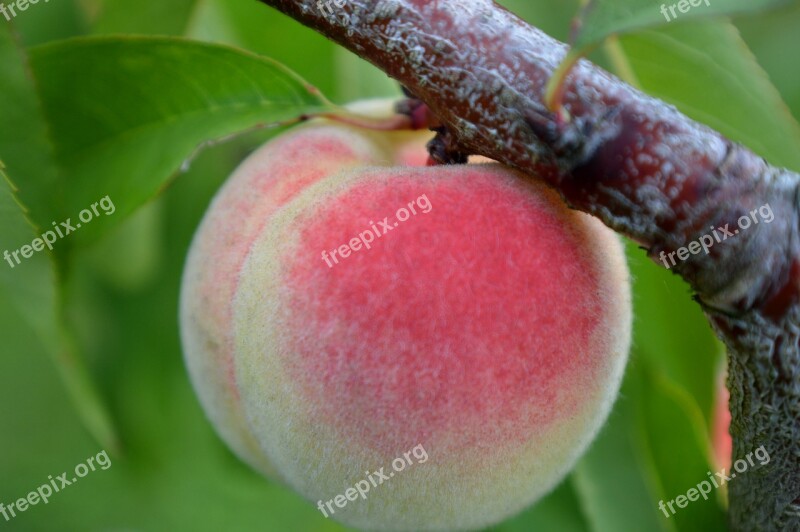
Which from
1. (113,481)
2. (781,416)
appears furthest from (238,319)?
(113,481)

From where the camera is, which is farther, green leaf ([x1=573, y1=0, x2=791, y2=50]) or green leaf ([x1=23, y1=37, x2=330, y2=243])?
green leaf ([x1=23, y1=37, x2=330, y2=243])

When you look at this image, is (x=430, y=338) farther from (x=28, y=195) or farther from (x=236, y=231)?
(x=28, y=195)

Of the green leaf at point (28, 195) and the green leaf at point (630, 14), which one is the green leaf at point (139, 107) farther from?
the green leaf at point (630, 14)

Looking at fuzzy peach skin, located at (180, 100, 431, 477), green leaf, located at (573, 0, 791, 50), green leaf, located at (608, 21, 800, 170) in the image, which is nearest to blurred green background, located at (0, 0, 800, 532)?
green leaf, located at (608, 21, 800, 170)

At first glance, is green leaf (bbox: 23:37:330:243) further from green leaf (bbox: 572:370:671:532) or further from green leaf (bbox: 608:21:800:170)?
green leaf (bbox: 572:370:671:532)

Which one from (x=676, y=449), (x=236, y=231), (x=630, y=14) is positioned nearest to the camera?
(x=630, y=14)

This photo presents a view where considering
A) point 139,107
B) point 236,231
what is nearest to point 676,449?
point 236,231

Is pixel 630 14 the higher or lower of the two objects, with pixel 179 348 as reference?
higher
